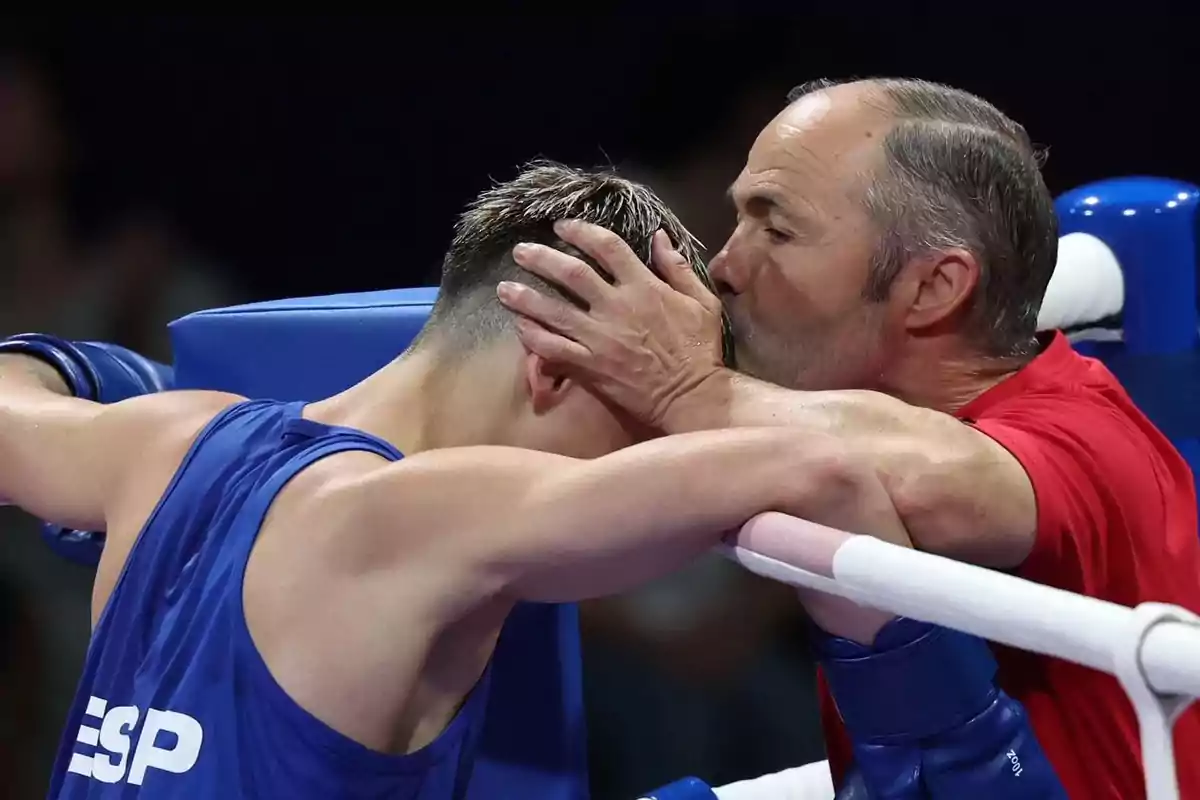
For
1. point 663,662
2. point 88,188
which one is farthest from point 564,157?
point 663,662

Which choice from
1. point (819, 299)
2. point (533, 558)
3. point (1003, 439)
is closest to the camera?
point (533, 558)

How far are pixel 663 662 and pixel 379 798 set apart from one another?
165cm

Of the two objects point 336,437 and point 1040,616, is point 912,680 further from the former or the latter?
point 336,437

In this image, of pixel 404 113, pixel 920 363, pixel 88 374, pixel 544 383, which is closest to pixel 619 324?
pixel 544 383

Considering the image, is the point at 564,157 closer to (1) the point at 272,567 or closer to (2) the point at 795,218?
(2) the point at 795,218

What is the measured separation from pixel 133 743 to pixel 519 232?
489mm

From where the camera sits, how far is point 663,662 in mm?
2609

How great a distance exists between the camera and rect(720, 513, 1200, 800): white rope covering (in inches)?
25.8

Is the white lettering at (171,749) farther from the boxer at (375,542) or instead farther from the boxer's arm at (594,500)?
the boxer's arm at (594,500)

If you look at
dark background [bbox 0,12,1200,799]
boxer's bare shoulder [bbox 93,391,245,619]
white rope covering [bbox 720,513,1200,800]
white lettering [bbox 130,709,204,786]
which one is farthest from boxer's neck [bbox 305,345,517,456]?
dark background [bbox 0,12,1200,799]

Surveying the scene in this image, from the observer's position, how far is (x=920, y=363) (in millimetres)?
1374

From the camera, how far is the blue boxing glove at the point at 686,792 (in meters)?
1.32

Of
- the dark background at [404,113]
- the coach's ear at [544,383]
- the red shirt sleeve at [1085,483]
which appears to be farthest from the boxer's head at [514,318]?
the dark background at [404,113]

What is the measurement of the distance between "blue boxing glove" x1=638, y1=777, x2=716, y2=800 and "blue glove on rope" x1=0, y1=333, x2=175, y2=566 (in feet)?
2.14
